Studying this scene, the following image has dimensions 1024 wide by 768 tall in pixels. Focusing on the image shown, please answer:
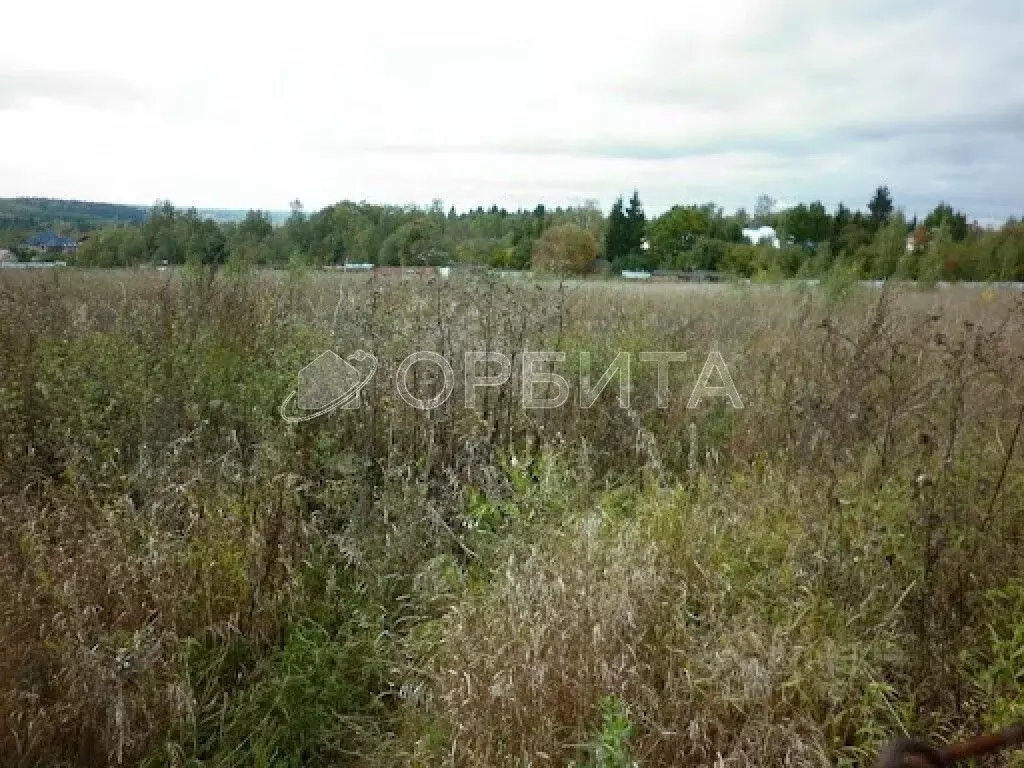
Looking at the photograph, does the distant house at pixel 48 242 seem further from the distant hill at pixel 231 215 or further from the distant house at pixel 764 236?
the distant house at pixel 764 236

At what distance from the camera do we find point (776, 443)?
4402mm

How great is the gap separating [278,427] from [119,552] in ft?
3.88

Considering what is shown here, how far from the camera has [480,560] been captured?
3602 mm

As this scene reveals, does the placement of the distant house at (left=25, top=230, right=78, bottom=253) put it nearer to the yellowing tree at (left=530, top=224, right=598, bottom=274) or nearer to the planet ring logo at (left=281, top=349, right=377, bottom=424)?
the planet ring logo at (left=281, top=349, right=377, bottom=424)

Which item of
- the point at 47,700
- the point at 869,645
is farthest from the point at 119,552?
the point at 869,645

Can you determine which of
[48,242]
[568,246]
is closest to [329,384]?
[48,242]

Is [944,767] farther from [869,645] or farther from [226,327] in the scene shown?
[226,327]

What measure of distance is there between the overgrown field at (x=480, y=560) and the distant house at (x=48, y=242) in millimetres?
2118

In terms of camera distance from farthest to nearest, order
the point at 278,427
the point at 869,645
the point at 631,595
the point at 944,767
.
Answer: the point at 278,427
the point at 631,595
the point at 869,645
the point at 944,767

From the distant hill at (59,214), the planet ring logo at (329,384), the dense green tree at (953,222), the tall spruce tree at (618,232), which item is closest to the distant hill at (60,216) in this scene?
the distant hill at (59,214)

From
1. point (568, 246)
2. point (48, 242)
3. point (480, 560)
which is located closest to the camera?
point (480, 560)

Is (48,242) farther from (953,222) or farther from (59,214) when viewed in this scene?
(953,222)

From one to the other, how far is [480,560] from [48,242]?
5.67 meters

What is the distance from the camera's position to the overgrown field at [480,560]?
2660mm
